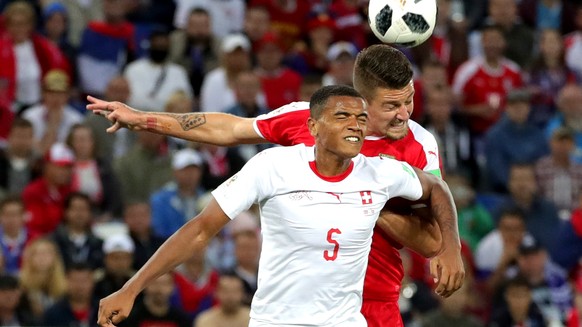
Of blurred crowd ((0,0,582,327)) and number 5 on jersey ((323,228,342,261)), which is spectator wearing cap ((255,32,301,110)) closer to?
blurred crowd ((0,0,582,327))

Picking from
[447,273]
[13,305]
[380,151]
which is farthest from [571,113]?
[447,273]

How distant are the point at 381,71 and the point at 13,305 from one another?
5.16m

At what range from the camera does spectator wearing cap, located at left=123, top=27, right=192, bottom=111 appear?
13.4 meters

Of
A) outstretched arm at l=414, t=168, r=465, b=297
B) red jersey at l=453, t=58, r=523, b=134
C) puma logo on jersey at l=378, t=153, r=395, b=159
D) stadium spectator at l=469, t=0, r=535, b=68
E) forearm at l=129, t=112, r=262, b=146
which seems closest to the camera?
outstretched arm at l=414, t=168, r=465, b=297

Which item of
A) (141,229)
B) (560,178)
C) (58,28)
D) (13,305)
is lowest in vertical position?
(560,178)

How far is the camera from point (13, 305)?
10734mm

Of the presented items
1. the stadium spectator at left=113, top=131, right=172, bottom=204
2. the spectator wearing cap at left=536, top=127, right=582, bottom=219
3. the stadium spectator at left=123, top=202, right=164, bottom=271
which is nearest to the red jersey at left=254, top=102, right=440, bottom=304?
the stadium spectator at left=123, top=202, right=164, bottom=271

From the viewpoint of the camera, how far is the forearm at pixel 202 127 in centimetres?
696

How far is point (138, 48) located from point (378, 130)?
311 inches

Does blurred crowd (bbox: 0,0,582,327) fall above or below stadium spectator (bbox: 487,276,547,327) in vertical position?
above

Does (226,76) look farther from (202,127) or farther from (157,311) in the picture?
(202,127)

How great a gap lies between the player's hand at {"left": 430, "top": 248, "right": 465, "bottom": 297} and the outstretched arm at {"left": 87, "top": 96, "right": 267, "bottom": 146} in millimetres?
1233

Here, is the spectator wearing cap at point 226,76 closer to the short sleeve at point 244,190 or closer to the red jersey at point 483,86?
the red jersey at point 483,86

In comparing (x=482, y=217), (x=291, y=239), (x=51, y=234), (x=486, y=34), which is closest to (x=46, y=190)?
(x=51, y=234)
